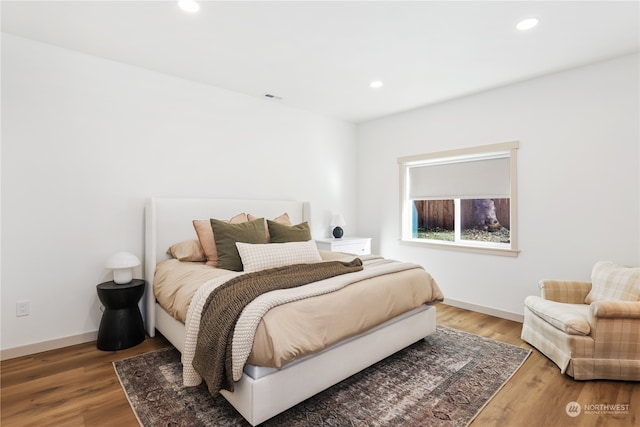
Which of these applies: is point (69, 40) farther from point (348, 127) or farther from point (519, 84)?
point (519, 84)

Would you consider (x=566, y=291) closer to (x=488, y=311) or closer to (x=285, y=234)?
(x=488, y=311)

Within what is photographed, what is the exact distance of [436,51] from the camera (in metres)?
2.79

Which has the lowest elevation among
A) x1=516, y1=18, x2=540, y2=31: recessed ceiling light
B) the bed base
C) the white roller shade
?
the bed base

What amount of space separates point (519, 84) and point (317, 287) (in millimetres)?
3187

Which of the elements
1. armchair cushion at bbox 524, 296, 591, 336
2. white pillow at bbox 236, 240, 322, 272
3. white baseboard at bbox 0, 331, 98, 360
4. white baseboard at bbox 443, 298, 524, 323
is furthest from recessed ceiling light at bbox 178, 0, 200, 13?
white baseboard at bbox 443, 298, 524, 323

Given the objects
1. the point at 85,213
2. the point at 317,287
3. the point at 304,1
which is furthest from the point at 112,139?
the point at 317,287

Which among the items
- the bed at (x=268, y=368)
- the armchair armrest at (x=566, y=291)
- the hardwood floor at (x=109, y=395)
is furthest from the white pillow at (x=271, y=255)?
the armchair armrest at (x=566, y=291)

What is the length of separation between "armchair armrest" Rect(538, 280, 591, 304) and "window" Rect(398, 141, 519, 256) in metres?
0.66

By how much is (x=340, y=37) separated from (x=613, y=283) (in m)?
2.93

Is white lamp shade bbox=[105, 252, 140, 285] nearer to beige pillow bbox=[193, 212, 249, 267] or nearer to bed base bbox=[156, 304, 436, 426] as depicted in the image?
bed base bbox=[156, 304, 436, 426]

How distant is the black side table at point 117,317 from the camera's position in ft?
8.87

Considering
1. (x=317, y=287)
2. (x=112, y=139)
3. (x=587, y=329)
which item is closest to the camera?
(x=317, y=287)

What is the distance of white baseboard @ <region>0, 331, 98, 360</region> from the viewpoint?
256cm

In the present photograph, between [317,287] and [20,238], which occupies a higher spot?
[20,238]
